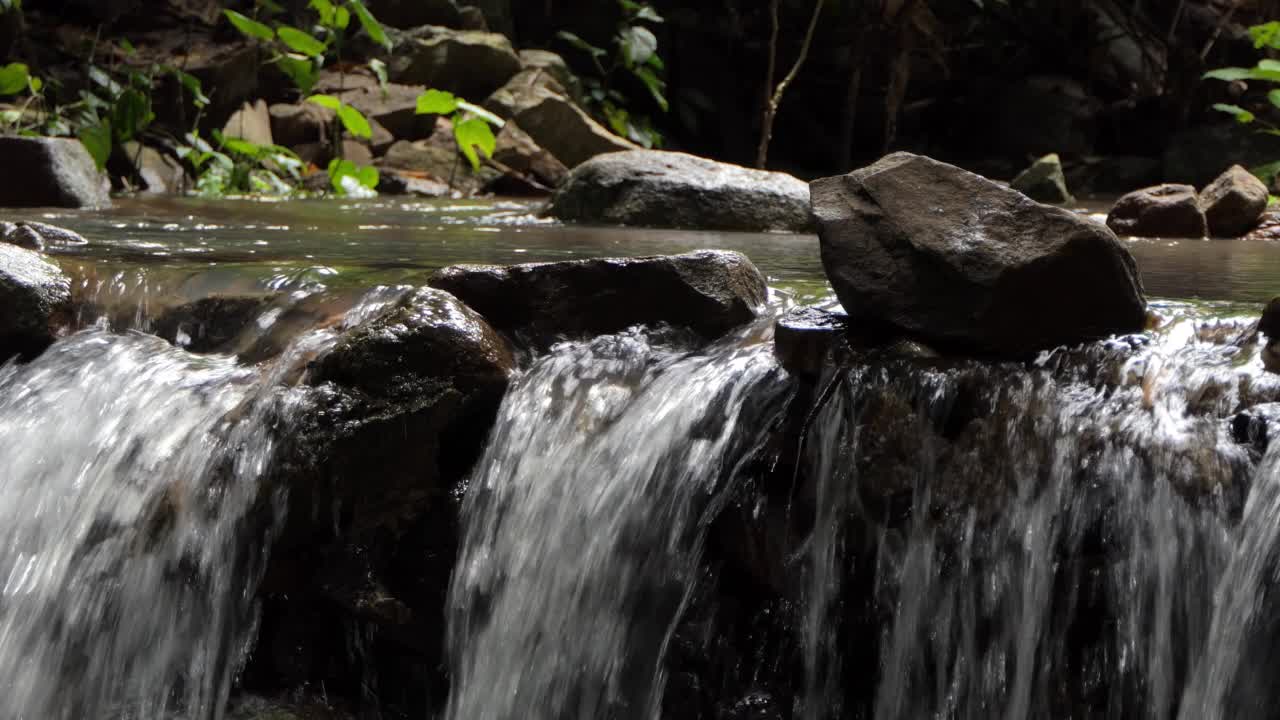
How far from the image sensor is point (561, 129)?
1086 centimetres

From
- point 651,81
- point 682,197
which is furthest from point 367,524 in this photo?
point 651,81

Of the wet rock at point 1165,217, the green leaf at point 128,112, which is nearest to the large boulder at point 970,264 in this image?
the wet rock at point 1165,217

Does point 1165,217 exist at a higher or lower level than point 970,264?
higher

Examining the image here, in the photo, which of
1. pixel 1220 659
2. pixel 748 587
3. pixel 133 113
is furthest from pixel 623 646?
pixel 133 113

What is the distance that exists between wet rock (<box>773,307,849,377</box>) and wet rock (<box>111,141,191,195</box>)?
23.6 ft

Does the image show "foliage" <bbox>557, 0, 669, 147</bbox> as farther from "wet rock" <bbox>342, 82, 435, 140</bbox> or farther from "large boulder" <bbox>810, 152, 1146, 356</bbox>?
"large boulder" <bbox>810, 152, 1146, 356</bbox>

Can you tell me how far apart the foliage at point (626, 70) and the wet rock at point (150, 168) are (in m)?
5.01

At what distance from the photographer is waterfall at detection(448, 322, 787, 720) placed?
8.87 feet

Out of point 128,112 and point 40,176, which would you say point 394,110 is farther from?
point 40,176

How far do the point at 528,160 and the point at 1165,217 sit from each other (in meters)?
5.69

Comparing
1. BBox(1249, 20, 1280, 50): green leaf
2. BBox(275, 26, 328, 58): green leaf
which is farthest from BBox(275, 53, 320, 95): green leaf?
BBox(1249, 20, 1280, 50): green leaf

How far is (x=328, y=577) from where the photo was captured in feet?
9.61

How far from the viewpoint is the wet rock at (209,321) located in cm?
362

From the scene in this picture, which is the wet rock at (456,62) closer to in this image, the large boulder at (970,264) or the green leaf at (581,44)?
the green leaf at (581,44)
